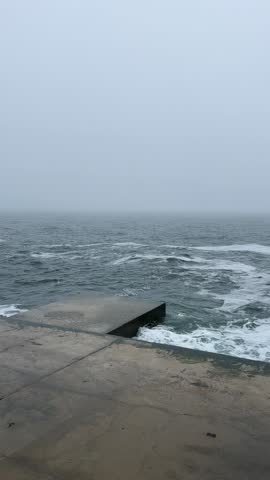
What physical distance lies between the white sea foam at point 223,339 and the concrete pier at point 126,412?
2506 millimetres

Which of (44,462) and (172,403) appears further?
(172,403)

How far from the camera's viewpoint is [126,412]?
400cm

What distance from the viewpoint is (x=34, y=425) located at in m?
3.76

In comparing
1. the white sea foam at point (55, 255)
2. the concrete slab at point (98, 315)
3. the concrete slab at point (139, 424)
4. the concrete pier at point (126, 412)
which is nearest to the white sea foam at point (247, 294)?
the concrete slab at point (98, 315)

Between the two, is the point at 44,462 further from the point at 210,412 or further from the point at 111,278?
the point at 111,278

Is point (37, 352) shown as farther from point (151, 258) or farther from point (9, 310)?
point (151, 258)

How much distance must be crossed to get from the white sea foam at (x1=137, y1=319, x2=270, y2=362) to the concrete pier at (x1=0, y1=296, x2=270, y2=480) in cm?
A: 251

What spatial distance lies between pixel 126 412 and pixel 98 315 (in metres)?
4.78

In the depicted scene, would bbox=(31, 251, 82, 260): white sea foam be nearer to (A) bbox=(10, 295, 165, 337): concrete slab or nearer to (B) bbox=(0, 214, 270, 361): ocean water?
(B) bbox=(0, 214, 270, 361): ocean water

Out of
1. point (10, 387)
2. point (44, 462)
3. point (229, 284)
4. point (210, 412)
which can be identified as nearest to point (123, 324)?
point (10, 387)

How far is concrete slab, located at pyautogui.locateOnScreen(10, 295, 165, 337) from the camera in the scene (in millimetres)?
7902

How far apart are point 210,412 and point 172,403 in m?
0.41

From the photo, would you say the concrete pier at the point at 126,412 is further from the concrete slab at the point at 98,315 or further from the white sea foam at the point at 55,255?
the white sea foam at the point at 55,255

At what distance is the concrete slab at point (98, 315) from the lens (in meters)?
7.90
